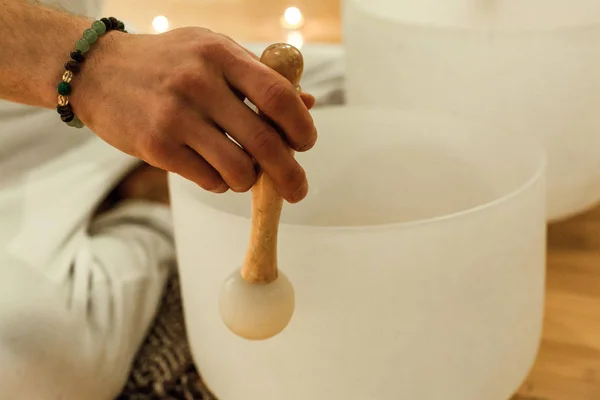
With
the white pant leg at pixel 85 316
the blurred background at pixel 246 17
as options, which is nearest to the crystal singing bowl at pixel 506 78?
the white pant leg at pixel 85 316

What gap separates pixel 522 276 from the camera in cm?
51

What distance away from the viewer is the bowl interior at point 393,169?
645mm

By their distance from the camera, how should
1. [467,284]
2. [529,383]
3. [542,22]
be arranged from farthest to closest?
[542,22], [529,383], [467,284]

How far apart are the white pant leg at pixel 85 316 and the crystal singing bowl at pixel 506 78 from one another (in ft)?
1.05

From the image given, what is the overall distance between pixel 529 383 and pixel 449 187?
204mm

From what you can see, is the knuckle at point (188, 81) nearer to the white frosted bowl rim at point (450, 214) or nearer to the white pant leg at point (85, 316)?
the white frosted bowl rim at point (450, 214)

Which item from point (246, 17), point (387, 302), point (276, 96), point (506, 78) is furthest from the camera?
point (246, 17)

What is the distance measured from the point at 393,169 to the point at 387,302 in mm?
266

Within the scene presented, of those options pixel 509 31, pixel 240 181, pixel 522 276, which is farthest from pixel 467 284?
pixel 509 31

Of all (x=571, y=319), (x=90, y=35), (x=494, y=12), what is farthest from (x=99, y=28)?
(x=494, y=12)

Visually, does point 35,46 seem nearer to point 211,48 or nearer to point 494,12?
point 211,48

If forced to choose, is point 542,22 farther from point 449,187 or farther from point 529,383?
point 529,383

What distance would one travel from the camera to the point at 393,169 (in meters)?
0.71

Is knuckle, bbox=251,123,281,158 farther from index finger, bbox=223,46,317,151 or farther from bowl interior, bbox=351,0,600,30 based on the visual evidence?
bowl interior, bbox=351,0,600,30
